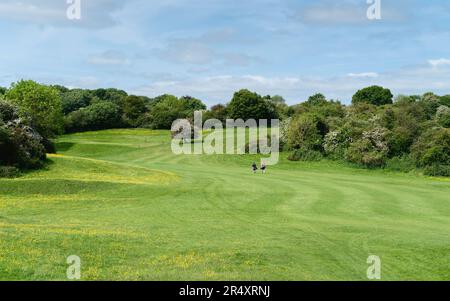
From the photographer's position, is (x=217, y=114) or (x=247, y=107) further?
(x=217, y=114)

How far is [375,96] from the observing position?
461 feet

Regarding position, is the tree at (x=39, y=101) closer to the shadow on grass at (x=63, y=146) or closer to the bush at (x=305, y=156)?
the shadow on grass at (x=63, y=146)

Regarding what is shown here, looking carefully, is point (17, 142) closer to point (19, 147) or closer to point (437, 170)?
point (19, 147)

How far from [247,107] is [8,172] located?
295 ft

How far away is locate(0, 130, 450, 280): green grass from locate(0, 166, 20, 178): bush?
3.28ft

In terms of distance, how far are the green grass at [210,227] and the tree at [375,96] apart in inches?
4077

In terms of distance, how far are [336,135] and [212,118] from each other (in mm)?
56442

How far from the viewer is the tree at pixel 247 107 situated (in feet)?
405

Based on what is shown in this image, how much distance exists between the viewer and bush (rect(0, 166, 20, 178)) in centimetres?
3743

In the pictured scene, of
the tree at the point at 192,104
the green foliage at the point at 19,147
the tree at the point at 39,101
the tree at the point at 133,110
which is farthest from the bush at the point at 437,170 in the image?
the tree at the point at 192,104

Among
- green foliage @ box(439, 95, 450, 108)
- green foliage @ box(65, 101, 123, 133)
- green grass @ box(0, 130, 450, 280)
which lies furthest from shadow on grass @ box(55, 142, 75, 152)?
green foliage @ box(439, 95, 450, 108)

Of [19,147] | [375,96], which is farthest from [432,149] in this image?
[375,96]
